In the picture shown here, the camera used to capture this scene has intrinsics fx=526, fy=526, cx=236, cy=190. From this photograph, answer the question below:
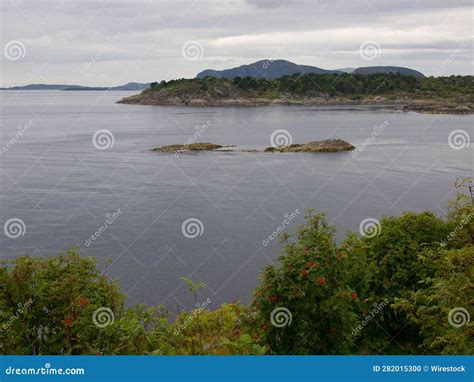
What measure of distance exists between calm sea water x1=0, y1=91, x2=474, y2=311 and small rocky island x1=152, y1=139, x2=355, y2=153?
371 cm

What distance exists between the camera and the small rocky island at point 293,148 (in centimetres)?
8450

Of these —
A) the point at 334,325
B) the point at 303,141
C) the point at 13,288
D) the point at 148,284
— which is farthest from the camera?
the point at 303,141

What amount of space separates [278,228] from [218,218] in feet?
19.3

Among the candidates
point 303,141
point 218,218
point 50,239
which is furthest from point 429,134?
point 50,239

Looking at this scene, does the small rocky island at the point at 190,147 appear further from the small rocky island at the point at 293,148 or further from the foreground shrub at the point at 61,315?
the foreground shrub at the point at 61,315

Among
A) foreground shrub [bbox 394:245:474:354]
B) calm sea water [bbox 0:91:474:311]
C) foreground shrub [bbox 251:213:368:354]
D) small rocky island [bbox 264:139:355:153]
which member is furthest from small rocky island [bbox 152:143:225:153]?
foreground shrub [bbox 394:245:474:354]

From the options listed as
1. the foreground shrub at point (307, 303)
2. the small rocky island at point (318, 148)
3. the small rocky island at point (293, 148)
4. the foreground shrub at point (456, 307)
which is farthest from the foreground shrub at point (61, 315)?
the small rocky island at point (318, 148)

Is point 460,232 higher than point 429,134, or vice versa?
point 429,134

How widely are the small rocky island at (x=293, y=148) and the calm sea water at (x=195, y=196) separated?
12.2ft

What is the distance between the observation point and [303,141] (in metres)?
93.4

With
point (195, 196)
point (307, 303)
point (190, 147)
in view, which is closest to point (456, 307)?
point (307, 303)

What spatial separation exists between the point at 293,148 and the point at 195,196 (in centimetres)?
3675
